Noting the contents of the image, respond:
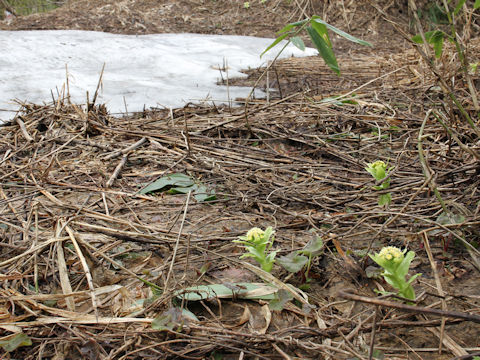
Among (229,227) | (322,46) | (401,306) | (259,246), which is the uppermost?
(322,46)

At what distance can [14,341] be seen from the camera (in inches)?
34.9

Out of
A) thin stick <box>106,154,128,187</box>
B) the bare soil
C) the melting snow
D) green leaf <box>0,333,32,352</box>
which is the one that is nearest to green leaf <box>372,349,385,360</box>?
the bare soil

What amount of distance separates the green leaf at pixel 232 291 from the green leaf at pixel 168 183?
0.66 meters

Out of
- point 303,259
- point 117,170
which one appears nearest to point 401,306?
point 303,259

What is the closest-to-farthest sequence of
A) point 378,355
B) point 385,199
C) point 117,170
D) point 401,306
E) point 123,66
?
point 401,306, point 378,355, point 385,199, point 117,170, point 123,66

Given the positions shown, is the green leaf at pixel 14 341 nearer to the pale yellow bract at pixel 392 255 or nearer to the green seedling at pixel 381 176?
the pale yellow bract at pixel 392 255

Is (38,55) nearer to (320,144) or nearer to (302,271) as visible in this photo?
(320,144)

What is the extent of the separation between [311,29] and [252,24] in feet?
18.3

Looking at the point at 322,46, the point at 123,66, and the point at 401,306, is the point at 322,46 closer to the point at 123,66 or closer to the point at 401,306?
the point at 401,306

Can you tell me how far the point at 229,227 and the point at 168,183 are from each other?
399 millimetres

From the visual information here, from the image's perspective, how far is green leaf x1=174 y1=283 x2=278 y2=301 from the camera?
102 cm

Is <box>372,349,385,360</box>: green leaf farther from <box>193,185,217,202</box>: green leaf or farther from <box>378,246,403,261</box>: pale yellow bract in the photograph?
<box>193,185,217,202</box>: green leaf

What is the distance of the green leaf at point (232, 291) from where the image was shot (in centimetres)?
102

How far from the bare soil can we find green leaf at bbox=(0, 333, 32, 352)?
0.9 inches
